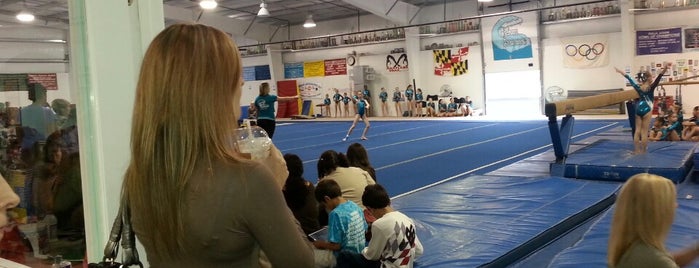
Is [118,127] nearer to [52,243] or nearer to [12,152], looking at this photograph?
[52,243]

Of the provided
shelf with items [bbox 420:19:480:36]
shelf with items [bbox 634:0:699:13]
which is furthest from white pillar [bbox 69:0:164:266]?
shelf with items [bbox 420:19:480:36]

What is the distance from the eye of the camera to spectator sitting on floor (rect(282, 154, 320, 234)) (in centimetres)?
463

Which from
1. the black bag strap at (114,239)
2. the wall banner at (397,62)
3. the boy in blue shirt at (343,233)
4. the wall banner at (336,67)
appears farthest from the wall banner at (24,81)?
the wall banner at (336,67)

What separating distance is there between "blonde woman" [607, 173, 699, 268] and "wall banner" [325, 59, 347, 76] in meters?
23.8

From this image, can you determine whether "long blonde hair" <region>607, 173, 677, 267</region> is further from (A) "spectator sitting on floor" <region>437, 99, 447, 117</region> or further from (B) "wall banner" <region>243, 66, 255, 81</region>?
(B) "wall banner" <region>243, 66, 255, 81</region>

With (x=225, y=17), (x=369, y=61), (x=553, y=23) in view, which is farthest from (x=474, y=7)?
(x=225, y=17)

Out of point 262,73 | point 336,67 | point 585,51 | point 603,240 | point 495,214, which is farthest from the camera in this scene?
point 262,73

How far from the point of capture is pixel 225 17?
79.4 ft

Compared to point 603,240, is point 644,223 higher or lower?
higher

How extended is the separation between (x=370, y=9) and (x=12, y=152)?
18188mm

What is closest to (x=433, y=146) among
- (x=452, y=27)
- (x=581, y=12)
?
(x=581, y=12)

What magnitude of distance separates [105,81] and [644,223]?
225cm

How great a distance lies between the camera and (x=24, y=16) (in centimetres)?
297

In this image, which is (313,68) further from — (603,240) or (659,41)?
(603,240)
